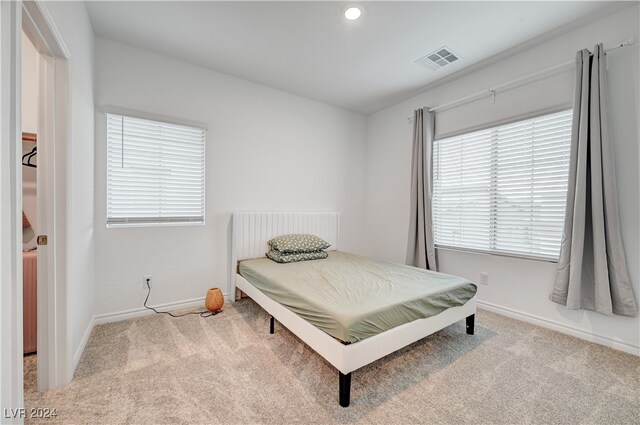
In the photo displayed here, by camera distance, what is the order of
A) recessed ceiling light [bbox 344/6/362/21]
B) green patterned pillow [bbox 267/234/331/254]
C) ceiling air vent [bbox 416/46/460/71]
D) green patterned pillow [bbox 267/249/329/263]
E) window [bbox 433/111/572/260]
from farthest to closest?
green patterned pillow [bbox 267/234/331/254]
green patterned pillow [bbox 267/249/329/263]
ceiling air vent [bbox 416/46/460/71]
window [bbox 433/111/572/260]
recessed ceiling light [bbox 344/6/362/21]

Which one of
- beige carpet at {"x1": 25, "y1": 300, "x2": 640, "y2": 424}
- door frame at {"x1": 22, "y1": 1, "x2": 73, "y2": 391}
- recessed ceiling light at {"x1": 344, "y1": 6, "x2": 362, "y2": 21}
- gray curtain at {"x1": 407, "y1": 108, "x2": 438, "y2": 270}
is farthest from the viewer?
gray curtain at {"x1": 407, "y1": 108, "x2": 438, "y2": 270}

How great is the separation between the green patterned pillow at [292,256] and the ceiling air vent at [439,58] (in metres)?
2.35

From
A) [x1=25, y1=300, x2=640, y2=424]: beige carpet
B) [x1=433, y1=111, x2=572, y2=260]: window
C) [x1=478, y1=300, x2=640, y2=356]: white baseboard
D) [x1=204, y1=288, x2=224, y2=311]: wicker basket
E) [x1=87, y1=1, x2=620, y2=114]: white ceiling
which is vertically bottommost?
[x1=25, y1=300, x2=640, y2=424]: beige carpet

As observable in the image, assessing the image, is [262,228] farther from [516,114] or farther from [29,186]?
[516,114]

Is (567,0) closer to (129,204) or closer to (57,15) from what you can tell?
(57,15)

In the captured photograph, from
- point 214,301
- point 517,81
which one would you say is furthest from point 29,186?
point 517,81

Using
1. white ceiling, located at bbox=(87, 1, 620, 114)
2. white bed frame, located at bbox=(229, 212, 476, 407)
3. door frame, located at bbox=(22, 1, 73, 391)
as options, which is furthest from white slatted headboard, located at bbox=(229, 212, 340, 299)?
white ceiling, located at bbox=(87, 1, 620, 114)

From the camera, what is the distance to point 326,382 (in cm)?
166

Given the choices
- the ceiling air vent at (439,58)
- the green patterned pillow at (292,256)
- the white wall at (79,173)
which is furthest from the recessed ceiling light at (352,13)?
the green patterned pillow at (292,256)

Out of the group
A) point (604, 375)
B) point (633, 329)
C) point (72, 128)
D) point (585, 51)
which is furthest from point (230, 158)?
point (633, 329)

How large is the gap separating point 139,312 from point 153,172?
4.52 ft

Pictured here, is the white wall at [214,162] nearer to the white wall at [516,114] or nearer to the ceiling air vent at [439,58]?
the white wall at [516,114]

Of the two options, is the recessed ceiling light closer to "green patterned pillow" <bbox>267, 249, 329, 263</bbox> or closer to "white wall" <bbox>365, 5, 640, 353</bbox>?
"white wall" <bbox>365, 5, 640, 353</bbox>

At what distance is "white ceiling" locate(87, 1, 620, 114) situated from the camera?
6.74 ft
